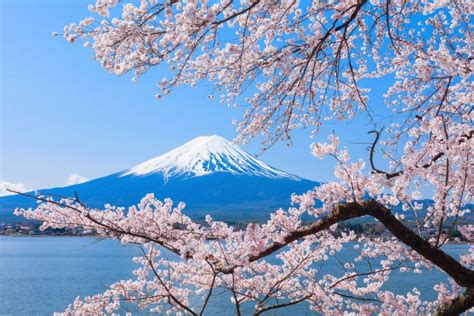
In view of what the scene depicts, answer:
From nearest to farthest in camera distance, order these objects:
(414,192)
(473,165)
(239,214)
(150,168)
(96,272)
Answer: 1. (473,165)
2. (414,192)
3. (96,272)
4. (239,214)
5. (150,168)

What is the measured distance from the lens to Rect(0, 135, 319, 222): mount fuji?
97.3 meters

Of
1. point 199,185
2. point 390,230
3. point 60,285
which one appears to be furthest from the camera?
point 199,185

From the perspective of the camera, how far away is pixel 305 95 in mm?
3104

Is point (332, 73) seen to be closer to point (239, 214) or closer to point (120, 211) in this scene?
point (120, 211)

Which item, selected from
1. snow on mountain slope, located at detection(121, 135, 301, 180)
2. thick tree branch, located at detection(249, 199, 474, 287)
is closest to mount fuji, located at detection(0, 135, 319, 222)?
snow on mountain slope, located at detection(121, 135, 301, 180)

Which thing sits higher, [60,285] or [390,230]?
[390,230]

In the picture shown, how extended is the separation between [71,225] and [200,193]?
4171 inches

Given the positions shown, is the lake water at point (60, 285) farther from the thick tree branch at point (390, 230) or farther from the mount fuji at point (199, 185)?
the mount fuji at point (199, 185)

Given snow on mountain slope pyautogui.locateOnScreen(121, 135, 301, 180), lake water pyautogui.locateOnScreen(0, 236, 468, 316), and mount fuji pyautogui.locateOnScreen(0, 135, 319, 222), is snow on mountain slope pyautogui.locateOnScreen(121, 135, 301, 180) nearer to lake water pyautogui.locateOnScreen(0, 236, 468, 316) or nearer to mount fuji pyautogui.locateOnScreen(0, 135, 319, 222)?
mount fuji pyautogui.locateOnScreen(0, 135, 319, 222)

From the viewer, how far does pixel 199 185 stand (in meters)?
112

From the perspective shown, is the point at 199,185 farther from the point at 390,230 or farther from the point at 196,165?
the point at 390,230

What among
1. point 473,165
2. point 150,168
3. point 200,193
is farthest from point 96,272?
point 150,168

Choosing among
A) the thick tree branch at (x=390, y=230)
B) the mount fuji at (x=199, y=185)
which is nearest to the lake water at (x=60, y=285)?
the thick tree branch at (x=390, y=230)

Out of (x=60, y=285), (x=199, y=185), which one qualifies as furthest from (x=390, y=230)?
(x=199, y=185)
